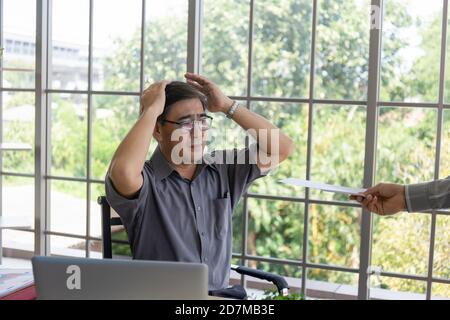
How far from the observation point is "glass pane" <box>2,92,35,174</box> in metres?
4.19

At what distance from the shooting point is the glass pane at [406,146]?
3.79m

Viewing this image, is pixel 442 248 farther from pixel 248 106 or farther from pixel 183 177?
pixel 183 177

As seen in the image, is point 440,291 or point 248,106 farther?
point 248,106

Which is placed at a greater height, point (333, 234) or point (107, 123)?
point (107, 123)

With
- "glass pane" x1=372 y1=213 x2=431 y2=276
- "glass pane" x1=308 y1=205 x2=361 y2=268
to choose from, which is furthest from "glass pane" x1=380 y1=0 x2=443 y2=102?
"glass pane" x1=308 y1=205 x2=361 y2=268

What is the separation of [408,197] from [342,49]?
249cm

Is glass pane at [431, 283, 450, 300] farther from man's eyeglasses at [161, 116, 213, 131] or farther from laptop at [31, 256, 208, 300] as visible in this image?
laptop at [31, 256, 208, 300]

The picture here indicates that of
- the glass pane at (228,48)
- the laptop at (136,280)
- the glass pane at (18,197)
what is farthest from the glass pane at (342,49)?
the laptop at (136,280)

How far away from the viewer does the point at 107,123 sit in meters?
4.13

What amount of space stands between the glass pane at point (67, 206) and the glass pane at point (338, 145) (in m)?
1.70

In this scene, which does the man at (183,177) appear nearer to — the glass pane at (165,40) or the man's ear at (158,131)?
the man's ear at (158,131)

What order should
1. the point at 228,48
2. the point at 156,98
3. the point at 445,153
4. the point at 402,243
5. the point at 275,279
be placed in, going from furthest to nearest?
1. the point at 228,48
2. the point at 402,243
3. the point at 445,153
4. the point at 275,279
5. the point at 156,98

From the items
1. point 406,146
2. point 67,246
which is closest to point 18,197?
point 67,246
